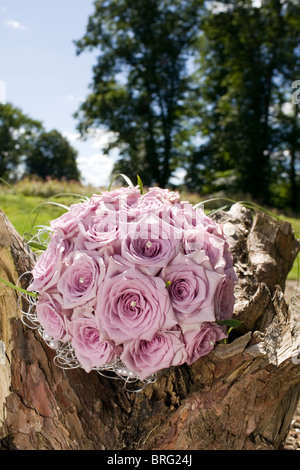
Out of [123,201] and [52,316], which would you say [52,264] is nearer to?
[52,316]

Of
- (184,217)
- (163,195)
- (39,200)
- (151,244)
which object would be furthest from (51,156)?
(151,244)

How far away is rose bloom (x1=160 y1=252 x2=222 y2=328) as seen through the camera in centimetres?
158

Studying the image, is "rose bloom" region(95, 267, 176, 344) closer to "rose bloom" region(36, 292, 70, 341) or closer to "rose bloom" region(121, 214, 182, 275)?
"rose bloom" region(121, 214, 182, 275)

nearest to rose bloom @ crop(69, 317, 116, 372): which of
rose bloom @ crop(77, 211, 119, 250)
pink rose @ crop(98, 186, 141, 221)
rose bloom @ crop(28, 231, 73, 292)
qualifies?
Answer: rose bloom @ crop(28, 231, 73, 292)

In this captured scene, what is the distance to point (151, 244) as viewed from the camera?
157 cm

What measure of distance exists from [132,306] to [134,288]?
0.07m

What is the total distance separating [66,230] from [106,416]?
83 centimetres

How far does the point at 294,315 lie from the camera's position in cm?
187

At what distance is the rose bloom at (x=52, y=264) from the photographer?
5.49 feet

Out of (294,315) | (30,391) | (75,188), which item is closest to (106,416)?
(30,391)

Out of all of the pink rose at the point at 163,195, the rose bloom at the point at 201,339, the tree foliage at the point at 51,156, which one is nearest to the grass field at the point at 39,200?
the pink rose at the point at 163,195

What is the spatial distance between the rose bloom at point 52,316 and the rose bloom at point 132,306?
0.21 metres

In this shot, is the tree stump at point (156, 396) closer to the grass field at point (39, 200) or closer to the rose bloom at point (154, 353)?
the rose bloom at point (154, 353)
